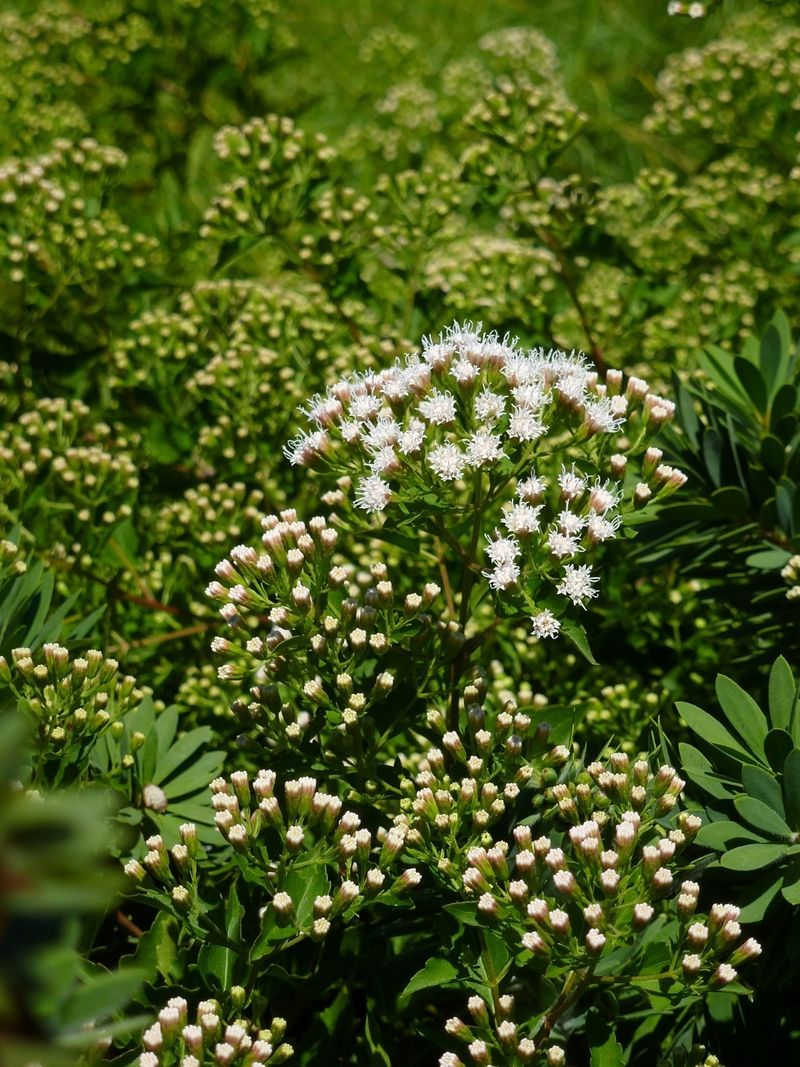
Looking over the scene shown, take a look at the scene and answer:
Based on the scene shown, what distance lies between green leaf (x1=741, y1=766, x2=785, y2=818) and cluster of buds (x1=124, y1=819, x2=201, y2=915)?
979mm

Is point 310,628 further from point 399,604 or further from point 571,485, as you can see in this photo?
point 399,604

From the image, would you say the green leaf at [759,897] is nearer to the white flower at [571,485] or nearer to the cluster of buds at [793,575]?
the cluster of buds at [793,575]

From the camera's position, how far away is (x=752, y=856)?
1850 millimetres

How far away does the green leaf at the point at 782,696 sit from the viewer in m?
1.99

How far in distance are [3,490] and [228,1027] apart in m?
1.68

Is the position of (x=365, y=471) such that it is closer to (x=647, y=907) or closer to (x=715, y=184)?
(x=647, y=907)

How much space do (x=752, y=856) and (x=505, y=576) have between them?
2.08 feet

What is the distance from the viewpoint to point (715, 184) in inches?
159

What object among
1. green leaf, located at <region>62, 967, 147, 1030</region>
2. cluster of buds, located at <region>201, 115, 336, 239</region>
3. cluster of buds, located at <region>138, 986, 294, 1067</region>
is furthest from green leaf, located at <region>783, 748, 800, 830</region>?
cluster of buds, located at <region>201, 115, 336, 239</region>

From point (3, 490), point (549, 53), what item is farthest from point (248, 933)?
point (549, 53)

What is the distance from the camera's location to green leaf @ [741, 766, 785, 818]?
1.87 metres

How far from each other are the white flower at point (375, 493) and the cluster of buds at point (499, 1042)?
2.89ft

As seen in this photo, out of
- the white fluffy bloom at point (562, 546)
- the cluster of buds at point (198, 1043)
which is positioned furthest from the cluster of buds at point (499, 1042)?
the white fluffy bloom at point (562, 546)

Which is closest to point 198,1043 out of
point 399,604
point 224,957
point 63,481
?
point 224,957
